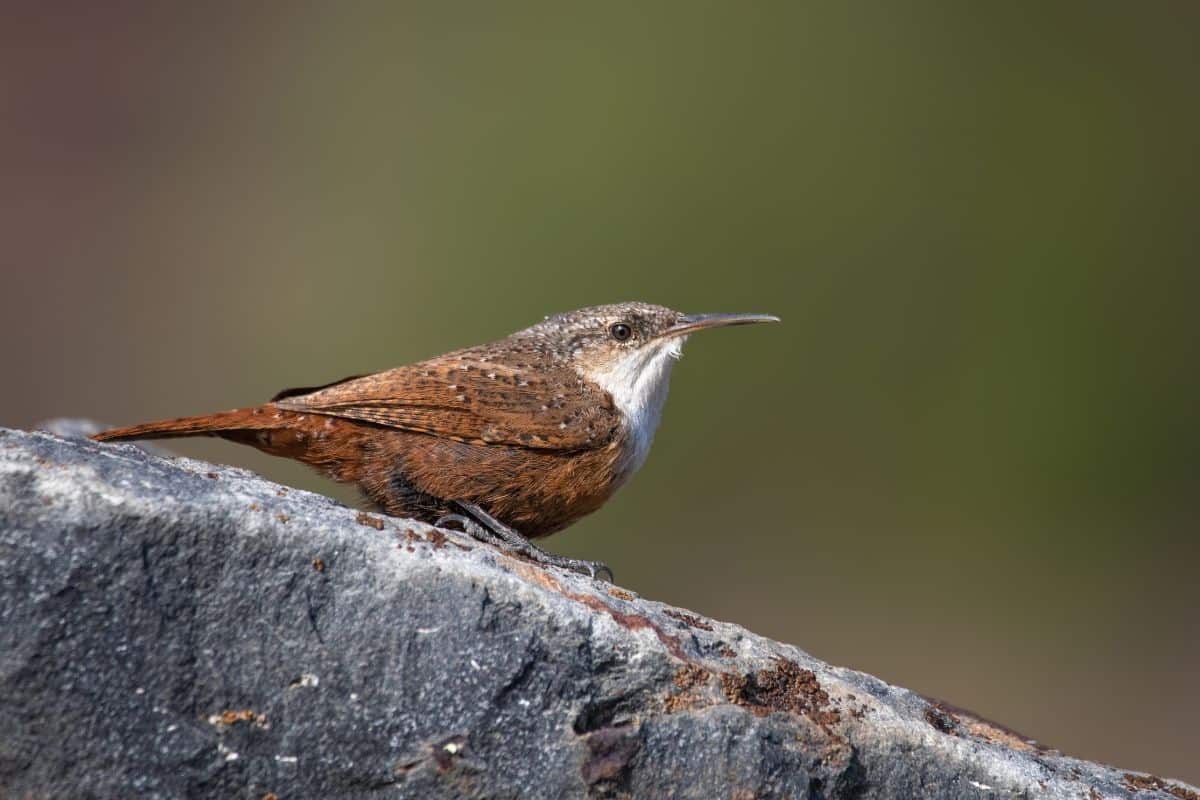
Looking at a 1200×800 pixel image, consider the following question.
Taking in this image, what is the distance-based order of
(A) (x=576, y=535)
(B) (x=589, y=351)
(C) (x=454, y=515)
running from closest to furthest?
1. (C) (x=454, y=515)
2. (B) (x=589, y=351)
3. (A) (x=576, y=535)

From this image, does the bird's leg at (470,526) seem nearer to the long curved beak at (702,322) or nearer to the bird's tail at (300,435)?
the bird's tail at (300,435)

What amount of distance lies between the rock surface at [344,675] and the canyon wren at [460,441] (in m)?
0.97

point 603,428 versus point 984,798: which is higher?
point 603,428

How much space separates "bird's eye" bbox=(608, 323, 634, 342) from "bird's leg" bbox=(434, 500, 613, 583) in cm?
124

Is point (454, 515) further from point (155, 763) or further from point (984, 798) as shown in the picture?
point (984, 798)

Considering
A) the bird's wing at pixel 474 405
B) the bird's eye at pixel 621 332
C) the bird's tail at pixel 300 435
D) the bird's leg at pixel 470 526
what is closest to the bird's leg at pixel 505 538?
the bird's leg at pixel 470 526

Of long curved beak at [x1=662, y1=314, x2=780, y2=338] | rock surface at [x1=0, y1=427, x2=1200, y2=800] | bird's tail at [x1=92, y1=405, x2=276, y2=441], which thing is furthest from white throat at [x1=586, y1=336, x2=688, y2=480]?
rock surface at [x1=0, y1=427, x2=1200, y2=800]

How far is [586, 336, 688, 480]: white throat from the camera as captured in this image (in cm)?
517

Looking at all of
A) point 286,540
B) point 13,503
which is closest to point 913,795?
point 286,540

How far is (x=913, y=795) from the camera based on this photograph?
3604 mm

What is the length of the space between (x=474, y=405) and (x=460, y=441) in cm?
17

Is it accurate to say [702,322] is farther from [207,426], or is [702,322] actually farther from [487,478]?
[207,426]

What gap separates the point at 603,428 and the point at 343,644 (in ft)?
6.12

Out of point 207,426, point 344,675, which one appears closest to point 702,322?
point 207,426
